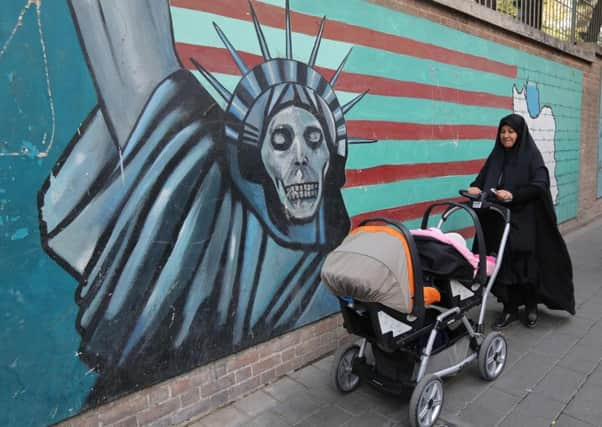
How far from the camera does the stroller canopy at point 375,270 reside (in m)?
2.29

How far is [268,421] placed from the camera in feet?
9.22

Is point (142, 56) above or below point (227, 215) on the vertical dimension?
above

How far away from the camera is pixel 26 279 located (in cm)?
214

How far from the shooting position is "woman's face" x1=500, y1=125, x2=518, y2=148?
12.7 feet

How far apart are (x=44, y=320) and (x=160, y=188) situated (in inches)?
36.7

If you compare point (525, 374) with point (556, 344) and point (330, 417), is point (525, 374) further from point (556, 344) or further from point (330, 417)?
point (330, 417)

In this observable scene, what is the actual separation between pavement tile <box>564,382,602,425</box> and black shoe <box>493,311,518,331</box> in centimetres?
108

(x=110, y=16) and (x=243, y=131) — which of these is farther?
(x=243, y=131)

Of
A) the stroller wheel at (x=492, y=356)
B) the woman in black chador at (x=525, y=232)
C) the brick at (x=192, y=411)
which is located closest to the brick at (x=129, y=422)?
the brick at (x=192, y=411)

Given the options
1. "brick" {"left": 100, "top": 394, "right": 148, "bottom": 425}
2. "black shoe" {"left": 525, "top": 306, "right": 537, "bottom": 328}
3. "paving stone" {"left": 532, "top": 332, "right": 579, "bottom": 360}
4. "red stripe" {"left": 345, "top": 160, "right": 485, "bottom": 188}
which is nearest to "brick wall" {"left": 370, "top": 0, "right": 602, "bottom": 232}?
"red stripe" {"left": 345, "top": 160, "right": 485, "bottom": 188}

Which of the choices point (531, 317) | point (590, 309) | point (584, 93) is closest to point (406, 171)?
point (531, 317)

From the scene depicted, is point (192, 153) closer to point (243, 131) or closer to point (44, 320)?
point (243, 131)

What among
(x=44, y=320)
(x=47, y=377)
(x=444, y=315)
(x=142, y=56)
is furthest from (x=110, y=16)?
(x=444, y=315)

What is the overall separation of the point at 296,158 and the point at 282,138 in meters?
0.20
